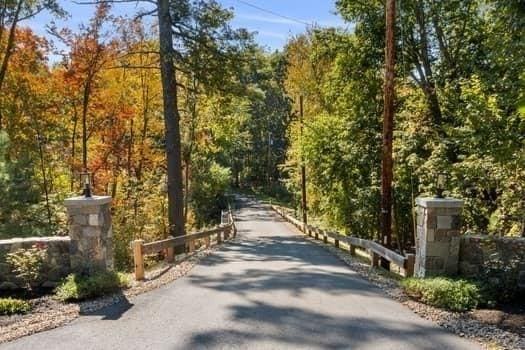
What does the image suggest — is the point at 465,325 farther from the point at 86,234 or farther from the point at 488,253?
the point at 86,234

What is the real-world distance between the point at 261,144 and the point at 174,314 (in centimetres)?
4972

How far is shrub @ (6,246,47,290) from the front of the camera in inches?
265

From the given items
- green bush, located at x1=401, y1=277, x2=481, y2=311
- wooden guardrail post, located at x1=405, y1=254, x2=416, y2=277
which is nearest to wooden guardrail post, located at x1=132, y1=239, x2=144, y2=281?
green bush, located at x1=401, y1=277, x2=481, y2=311

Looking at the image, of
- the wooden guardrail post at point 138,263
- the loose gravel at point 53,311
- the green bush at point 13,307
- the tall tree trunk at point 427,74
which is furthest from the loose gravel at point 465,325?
the tall tree trunk at point 427,74

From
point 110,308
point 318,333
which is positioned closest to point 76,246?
point 110,308

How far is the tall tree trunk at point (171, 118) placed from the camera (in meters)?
12.7

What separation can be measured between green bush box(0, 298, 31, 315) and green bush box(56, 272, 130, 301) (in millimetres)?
470

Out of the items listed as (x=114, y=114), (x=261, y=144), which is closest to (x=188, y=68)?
(x=114, y=114)

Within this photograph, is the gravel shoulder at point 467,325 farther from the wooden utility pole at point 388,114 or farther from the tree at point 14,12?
the tree at point 14,12

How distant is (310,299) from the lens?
245 inches

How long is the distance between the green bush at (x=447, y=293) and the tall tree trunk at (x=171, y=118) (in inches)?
338

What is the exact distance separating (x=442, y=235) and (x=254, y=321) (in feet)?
10.9

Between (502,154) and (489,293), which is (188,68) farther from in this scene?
(489,293)

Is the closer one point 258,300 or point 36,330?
point 36,330
